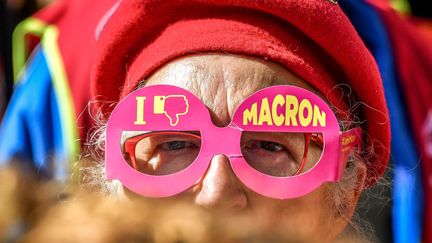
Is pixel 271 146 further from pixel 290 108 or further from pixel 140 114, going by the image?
pixel 140 114

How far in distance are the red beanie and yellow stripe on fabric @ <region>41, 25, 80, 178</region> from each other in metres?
0.51

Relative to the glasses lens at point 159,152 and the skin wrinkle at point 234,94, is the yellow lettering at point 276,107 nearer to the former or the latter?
the skin wrinkle at point 234,94

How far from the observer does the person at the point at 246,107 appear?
139 cm

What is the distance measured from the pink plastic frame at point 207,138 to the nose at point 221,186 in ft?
0.04

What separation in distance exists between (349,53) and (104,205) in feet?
4.04

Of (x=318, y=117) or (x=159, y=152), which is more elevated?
(x=318, y=117)

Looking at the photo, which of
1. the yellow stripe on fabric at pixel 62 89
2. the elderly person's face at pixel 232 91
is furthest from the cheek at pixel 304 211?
the yellow stripe on fabric at pixel 62 89

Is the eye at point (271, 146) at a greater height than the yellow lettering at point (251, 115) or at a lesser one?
lesser

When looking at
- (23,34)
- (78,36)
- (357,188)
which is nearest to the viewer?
(357,188)

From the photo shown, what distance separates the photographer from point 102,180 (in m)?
1.62

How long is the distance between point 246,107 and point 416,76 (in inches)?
49.8

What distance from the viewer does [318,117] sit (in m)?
1.44

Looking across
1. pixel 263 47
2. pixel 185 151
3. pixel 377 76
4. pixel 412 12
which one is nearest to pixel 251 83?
pixel 263 47

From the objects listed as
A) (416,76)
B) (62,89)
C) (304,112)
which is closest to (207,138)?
(304,112)
